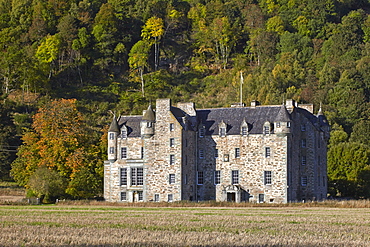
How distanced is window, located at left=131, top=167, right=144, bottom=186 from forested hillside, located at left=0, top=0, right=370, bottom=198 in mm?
4266

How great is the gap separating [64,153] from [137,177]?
9.21 metres

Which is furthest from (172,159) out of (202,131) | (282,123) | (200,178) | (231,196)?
(282,123)

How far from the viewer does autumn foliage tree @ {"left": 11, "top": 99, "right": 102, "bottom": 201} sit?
8394 centimetres

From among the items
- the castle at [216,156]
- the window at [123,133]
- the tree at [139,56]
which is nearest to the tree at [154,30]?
the tree at [139,56]

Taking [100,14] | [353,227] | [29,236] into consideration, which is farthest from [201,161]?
[100,14]

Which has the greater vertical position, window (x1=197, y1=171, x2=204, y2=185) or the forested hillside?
the forested hillside

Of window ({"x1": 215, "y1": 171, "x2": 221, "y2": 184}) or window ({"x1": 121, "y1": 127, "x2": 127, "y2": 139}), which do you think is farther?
window ({"x1": 121, "y1": 127, "x2": 127, "y2": 139})

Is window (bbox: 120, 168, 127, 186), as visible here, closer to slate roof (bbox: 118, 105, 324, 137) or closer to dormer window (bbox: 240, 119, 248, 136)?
slate roof (bbox: 118, 105, 324, 137)

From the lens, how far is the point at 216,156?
82.9m

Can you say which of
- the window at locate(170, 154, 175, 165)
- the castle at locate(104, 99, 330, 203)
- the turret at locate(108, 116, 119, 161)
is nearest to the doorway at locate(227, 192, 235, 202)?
the castle at locate(104, 99, 330, 203)

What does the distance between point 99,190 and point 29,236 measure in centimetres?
5307

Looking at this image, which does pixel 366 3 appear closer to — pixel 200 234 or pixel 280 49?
pixel 280 49

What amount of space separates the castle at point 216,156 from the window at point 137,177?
0.36 ft

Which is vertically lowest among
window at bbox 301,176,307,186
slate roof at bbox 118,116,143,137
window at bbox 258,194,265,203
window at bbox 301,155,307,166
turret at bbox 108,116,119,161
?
window at bbox 258,194,265,203
